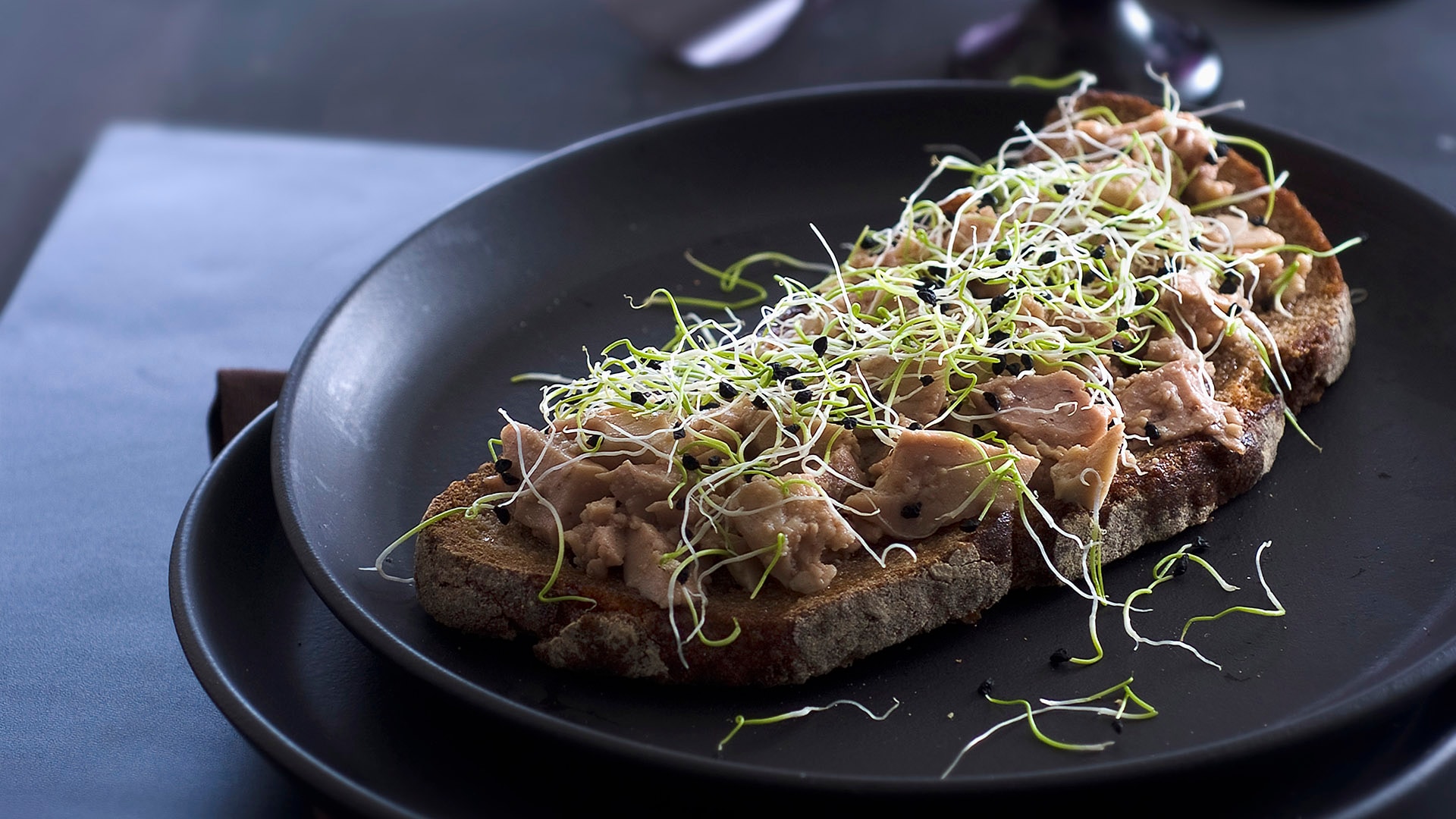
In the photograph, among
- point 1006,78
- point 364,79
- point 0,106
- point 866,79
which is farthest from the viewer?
point 0,106

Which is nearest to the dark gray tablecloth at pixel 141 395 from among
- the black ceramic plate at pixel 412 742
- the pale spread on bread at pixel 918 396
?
the black ceramic plate at pixel 412 742

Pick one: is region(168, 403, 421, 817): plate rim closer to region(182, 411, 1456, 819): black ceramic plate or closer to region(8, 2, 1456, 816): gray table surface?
region(182, 411, 1456, 819): black ceramic plate

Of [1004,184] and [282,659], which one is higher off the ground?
[1004,184]

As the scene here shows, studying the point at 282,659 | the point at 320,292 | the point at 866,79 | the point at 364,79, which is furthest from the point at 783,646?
the point at 364,79

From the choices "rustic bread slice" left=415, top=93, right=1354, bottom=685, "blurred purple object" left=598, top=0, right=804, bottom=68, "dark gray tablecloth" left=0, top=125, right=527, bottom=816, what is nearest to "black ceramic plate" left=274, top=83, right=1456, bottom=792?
"rustic bread slice" left=415, top=93, right=1354, bottom=685

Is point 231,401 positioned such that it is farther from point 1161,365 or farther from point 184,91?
point 184,91

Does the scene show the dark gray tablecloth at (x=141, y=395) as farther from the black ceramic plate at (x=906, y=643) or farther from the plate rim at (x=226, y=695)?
the black ceramic plate at (x=906, y=643)
